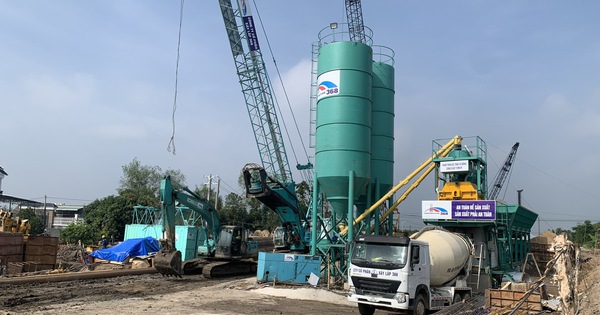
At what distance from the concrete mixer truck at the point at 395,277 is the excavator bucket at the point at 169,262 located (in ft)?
31.5

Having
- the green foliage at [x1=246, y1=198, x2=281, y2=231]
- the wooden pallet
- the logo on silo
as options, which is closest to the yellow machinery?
the logo on silo

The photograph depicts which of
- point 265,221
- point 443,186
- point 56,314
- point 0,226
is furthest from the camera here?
point 265,221

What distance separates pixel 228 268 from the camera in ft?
89.8

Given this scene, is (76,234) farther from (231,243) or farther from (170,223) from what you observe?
(170,223)

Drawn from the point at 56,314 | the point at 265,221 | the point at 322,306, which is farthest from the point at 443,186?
the point at 265,221

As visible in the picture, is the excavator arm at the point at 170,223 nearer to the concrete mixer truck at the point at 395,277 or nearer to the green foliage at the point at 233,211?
the concrete mixer truck at the point at 395,277

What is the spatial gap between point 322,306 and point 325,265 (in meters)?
6.16

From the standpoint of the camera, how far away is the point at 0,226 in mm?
28469

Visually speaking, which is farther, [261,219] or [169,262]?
[261,219]

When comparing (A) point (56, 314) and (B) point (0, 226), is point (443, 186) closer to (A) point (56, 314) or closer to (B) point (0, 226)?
(A) point (56, 314)

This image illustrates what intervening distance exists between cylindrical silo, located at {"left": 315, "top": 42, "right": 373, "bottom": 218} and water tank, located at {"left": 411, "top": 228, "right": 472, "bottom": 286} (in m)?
4.98

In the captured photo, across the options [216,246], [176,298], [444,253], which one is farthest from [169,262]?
[444,253]

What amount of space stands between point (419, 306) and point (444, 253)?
346 cm

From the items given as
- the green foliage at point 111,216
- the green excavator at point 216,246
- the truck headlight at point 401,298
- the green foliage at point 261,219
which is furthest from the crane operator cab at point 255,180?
the green foliage at point 261,219
